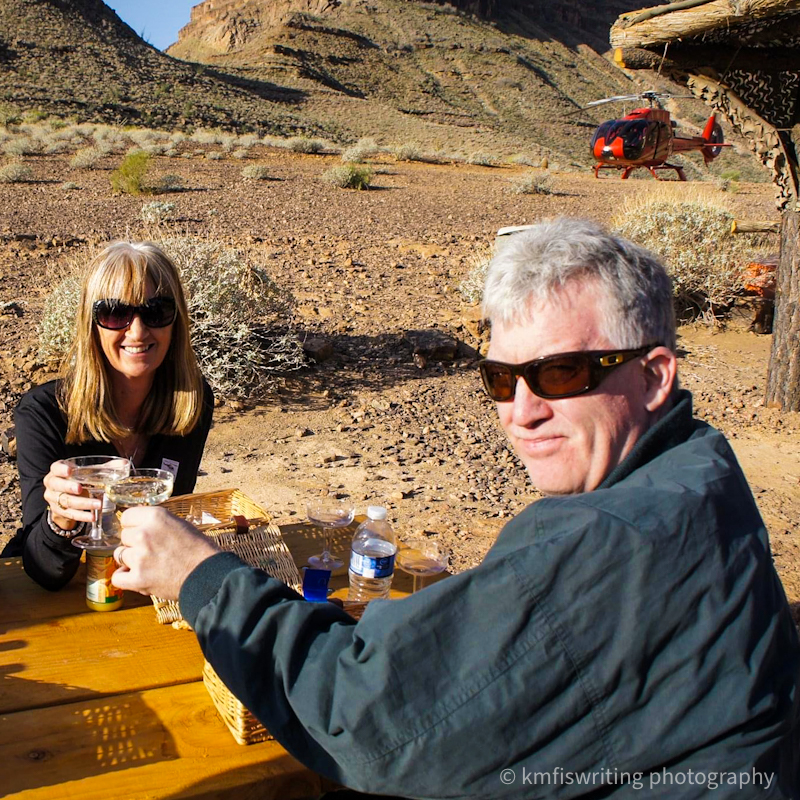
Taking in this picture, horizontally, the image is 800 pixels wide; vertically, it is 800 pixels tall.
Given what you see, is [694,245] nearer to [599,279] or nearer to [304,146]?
[599,279]

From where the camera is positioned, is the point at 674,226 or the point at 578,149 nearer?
the point at 674,226

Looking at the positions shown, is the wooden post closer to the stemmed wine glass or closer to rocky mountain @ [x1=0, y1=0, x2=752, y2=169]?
the stemmed wine glass

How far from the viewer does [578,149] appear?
46.8 meters

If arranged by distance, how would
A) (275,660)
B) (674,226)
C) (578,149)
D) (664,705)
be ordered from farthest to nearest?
(578,149)
(674,226)
(275,660)
(664,705)

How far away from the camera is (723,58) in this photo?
244 inches

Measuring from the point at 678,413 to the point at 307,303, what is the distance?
703cm

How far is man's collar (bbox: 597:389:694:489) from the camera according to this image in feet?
4.77

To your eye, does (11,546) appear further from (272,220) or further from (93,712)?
(272,220)

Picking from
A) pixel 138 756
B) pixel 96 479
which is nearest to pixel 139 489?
pixel 96 479

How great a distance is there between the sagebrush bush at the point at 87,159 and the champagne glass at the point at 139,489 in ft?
59.5

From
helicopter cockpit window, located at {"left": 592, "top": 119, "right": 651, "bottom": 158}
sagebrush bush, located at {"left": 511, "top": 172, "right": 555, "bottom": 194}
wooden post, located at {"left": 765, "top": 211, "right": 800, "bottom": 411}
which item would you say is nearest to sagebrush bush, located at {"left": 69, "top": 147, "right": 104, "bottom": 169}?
sagebrush bush, located at {"left": 511, "top": 172, "right": 555, "bottom": 194}

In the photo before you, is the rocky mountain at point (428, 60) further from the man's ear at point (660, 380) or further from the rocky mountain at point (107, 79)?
the man's ear at point (660, 380)

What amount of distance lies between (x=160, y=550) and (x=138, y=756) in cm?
38

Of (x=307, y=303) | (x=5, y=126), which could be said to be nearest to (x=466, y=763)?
(x=307, y=303)
